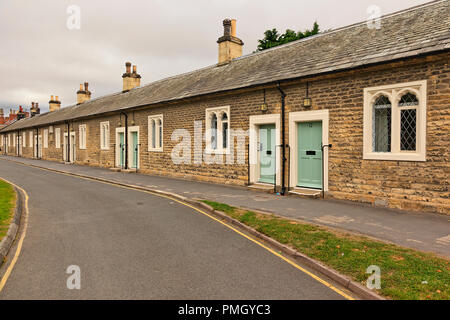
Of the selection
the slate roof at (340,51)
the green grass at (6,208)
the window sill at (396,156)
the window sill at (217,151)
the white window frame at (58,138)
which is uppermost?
the slate roof at (340,51)

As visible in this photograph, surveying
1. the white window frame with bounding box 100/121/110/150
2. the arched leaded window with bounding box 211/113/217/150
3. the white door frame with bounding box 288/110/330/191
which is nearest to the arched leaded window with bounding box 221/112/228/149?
the arched leaded window with bounding box 211/113/217/150

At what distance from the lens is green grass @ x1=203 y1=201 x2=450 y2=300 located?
3.79 metres

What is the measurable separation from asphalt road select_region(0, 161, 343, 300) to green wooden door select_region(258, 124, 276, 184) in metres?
5.07

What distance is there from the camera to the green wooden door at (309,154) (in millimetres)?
10852

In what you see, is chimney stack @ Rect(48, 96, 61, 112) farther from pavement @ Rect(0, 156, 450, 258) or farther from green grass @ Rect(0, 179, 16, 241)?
pavement @ Rect(0, 156, 450, 258)

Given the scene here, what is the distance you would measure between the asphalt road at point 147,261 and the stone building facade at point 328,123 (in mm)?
5027

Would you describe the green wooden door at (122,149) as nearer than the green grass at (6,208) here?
No

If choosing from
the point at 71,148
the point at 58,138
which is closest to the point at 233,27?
the point at 71,148

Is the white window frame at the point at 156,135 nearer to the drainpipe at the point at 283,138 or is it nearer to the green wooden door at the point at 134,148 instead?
the green wooden door at the point at 134,148

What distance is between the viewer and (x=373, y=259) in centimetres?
469

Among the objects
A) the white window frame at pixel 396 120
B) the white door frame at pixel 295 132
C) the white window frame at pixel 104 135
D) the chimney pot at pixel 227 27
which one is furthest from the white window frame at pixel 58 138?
the white window frame at pixel 396 120
